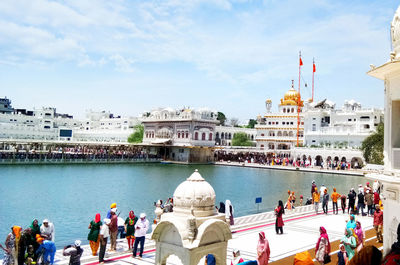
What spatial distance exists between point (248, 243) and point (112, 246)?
3.74m

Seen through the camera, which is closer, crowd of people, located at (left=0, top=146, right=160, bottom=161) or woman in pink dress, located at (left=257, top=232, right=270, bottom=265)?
woman in pink dress, located at (left=257, top=232, right=270, bottom=265)

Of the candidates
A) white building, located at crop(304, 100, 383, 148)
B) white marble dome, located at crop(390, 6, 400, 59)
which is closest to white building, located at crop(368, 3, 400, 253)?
white marble dome, located at crop(390, 6, 400, 59)

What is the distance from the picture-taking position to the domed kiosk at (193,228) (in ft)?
17.2

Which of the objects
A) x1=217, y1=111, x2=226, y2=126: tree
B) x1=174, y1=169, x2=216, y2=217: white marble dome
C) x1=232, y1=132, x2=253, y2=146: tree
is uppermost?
x1=217, y1=111, x2=226, y2=126: tree

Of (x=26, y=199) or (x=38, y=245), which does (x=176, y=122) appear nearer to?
(x=26, y=199)

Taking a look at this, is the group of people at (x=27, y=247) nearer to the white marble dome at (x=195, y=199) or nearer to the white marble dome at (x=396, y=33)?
the white marble dome at (x=195, y=199)

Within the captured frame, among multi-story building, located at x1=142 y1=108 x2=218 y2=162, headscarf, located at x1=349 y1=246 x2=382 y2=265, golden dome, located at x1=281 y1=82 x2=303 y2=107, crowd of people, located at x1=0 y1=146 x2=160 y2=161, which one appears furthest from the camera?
golden dome, located at x1=281 y1=82 x2=303 y2=107

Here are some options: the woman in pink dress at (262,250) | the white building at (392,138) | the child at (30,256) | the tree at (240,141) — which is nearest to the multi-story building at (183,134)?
the tree at (240,141)

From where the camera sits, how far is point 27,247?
26.0 ft

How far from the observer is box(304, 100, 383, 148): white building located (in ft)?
170

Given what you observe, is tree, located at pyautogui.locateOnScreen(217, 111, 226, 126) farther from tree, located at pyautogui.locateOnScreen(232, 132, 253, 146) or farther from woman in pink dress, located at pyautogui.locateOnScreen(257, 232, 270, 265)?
woman in pink dress, located at pyautogui.locateOnScreen(257, 232, 270, 265)

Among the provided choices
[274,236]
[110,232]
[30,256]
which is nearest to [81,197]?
[110,232]

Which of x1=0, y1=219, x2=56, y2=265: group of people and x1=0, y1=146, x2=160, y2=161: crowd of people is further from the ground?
x1=0, y1=146, x2=160, y2=161: crowd of people

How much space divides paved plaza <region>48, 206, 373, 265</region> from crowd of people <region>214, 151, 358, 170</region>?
32100 mm
